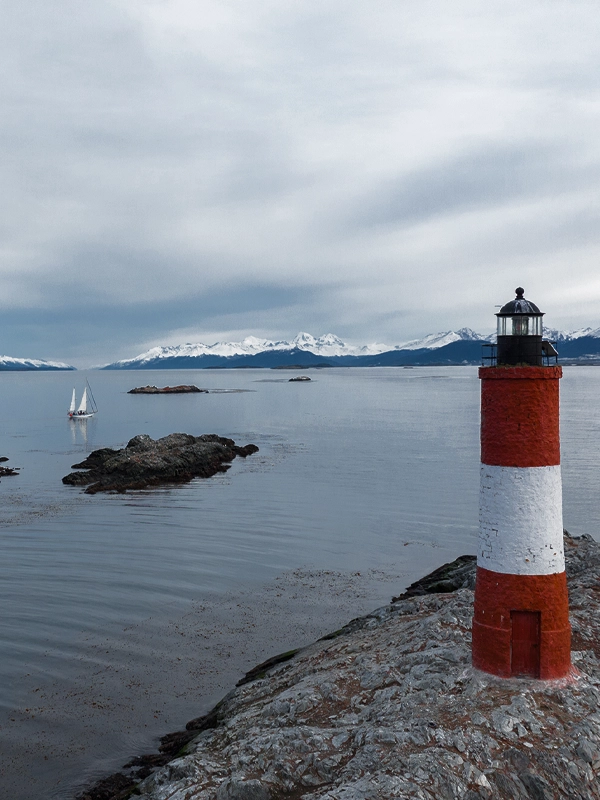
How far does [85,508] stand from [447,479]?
Result: 70.2 ft

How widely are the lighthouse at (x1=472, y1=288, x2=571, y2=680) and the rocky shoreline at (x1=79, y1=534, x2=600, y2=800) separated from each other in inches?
25.9

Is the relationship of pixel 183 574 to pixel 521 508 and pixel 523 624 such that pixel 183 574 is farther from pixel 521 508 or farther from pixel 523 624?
pixel 521 508

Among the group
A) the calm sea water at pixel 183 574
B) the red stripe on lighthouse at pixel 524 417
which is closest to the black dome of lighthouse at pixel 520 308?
the red stripe on lighthouse at pixel 524 417

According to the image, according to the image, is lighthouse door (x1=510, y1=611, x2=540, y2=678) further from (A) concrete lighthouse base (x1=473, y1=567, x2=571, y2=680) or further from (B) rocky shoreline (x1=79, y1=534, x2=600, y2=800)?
(B) rocky shoreline (x1=79, y1=534, x2=600, y2=800)

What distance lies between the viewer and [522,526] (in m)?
9.27

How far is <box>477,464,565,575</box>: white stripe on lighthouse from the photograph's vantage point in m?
9.24

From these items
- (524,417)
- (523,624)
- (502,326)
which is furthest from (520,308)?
(523,624)

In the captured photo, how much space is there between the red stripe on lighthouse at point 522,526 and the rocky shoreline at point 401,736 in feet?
2.06

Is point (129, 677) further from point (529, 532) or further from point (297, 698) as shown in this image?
point (529, 532)

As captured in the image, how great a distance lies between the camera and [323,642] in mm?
15297

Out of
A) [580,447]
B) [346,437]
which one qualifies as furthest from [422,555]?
[346,437]

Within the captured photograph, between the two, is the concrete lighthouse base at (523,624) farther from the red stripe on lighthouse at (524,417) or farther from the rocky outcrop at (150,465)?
the rocky outcrop at (150,465)

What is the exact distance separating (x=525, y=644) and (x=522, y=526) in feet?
6.13

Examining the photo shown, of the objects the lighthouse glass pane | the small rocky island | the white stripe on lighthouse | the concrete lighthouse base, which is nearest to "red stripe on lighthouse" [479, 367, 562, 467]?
the white stripe on lighthouse
